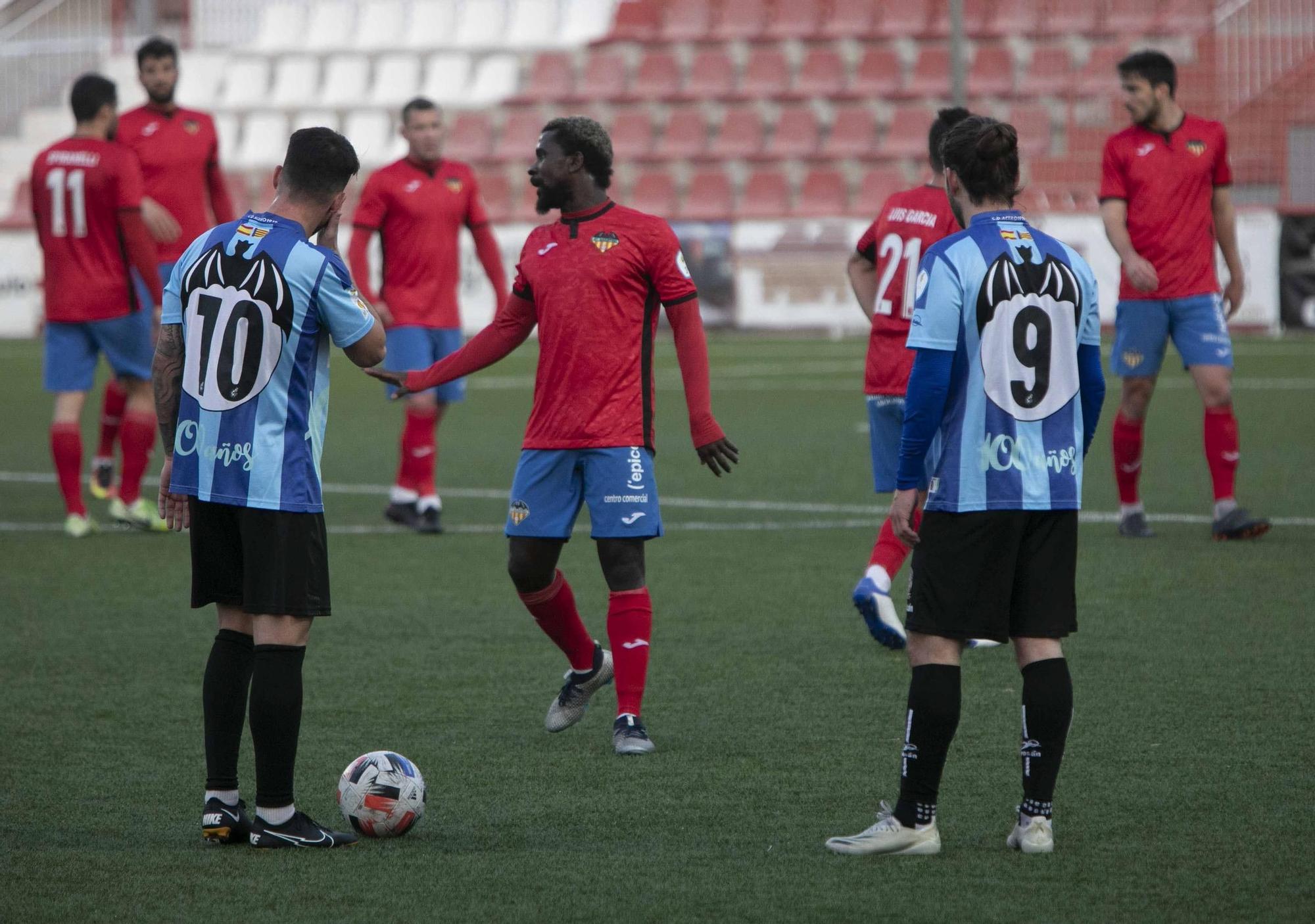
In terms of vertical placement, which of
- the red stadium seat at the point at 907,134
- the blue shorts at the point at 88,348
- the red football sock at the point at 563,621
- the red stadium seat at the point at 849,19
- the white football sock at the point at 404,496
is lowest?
the red football sock at the point at 563,621

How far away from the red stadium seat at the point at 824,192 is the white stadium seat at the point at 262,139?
29.5ft

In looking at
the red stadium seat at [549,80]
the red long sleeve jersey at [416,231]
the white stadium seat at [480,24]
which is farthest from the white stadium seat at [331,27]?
the red long sleeve jersey at [416,231]

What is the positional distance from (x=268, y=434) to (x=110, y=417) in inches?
256

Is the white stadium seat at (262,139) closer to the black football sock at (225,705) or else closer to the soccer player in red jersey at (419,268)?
the soccer player in red jersey at (419,268)

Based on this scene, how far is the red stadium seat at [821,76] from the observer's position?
26469 mm

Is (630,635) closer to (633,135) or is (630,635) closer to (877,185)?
(877,185)

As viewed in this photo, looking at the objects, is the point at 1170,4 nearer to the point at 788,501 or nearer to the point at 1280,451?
the point at 1280,451

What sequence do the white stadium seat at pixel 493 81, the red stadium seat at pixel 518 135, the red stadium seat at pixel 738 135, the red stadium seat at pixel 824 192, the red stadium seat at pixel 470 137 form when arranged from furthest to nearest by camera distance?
1. the white stadium seat at pixel 493 81
2. the red stadium seat at pixel 470 137
3. the red stadium seat at pixel 518 135
4. the red stadium seat at pixel 738 135
5. the red stadium seat at pixel 824 192

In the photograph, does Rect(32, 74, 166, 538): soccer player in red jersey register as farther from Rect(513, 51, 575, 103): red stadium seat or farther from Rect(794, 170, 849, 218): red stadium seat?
Rect(513, 51, 575, 103): red stadium seat

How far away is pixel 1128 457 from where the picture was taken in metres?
8.77

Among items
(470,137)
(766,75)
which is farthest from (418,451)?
(470,137)

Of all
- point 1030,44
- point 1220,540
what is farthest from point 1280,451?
point 1030,44

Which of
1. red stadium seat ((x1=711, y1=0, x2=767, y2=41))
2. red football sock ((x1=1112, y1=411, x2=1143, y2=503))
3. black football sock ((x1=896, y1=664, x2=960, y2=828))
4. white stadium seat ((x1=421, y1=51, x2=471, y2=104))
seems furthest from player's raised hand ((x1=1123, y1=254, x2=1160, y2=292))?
white stadium seat ((x1=421, y1=51, x2=471, y2=104))

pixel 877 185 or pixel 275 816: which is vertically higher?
pixel 877 185
